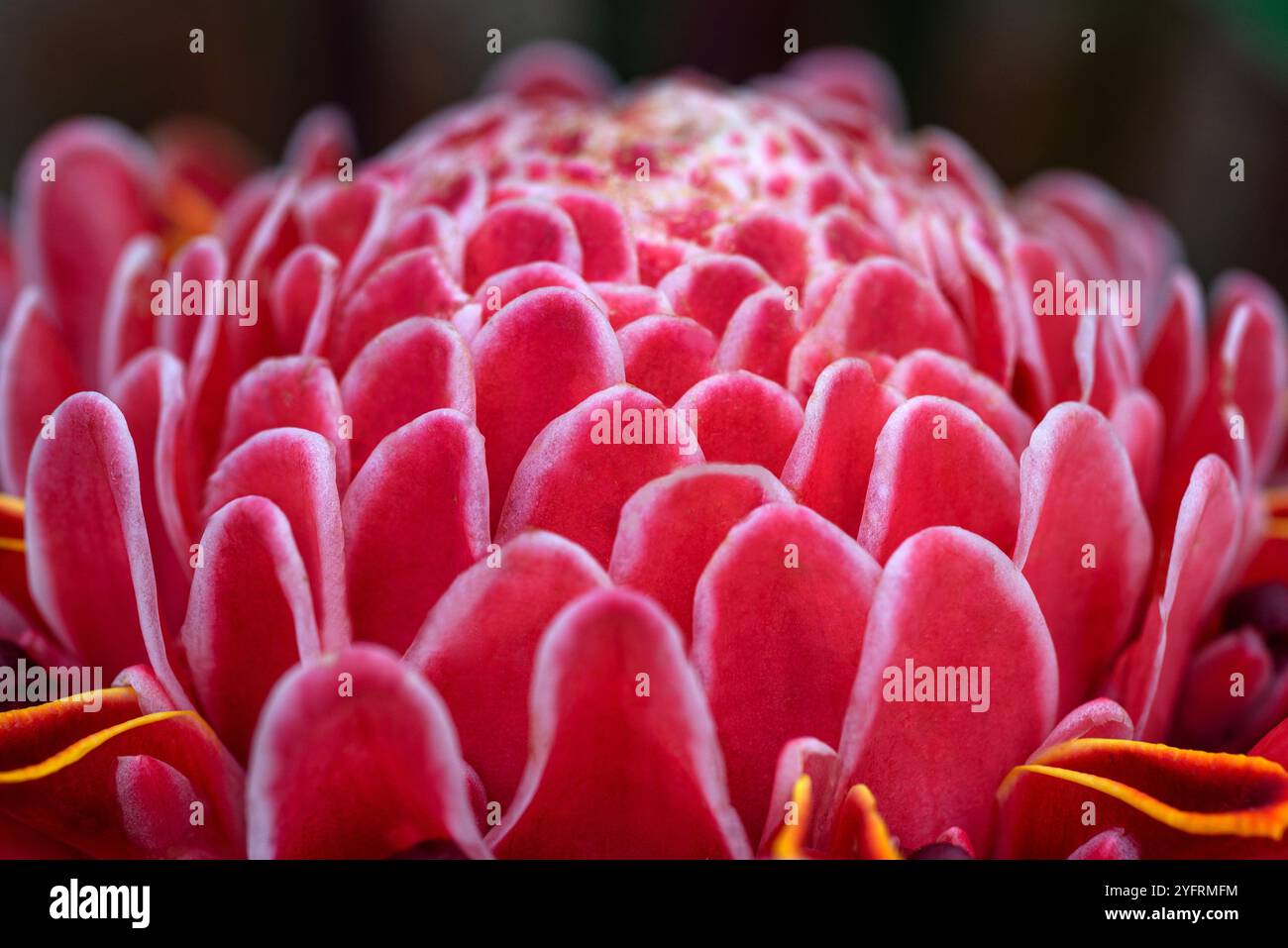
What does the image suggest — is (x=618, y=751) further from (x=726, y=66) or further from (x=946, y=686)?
(x=726, y=66)

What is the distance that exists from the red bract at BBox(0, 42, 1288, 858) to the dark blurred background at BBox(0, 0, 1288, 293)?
60 centimetres

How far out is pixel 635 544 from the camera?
732mm

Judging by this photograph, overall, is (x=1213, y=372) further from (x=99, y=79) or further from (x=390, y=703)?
(x=99, y=79)

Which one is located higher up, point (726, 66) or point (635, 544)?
point (726, 66)

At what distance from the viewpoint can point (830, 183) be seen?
0.98m

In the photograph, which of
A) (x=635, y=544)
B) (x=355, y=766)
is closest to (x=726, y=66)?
(x=635, y=544)

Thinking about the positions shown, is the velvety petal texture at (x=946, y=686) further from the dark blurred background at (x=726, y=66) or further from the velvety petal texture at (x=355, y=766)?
the dark blurred background at (x=726, y=66)

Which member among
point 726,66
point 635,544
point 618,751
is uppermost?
point 726,66

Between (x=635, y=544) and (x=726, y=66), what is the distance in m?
1.04

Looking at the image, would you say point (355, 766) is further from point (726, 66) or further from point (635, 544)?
point (726, 66)

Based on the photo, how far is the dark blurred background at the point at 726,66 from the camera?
59.6 inches

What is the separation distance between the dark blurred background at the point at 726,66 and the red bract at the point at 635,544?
60 cm

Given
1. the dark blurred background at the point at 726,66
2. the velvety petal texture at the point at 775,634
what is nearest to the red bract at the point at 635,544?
the velvety petal texture at the point at 775,634

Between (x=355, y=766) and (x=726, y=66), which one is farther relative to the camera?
(x=726, y=66)
